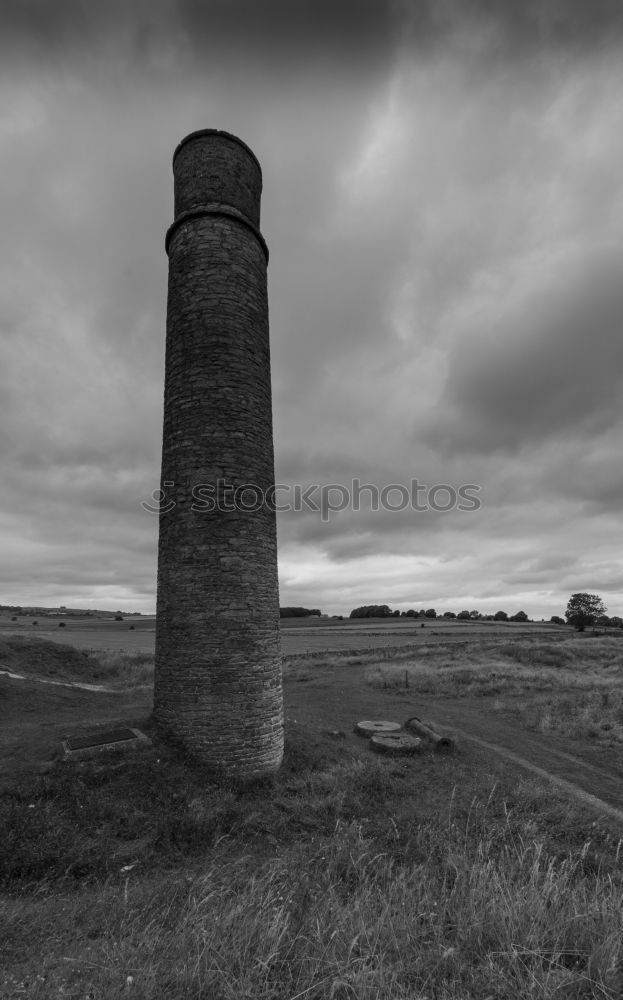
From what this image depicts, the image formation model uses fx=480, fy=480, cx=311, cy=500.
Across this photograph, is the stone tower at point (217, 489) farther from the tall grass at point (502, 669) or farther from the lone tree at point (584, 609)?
the lone tree at point (584, 609)

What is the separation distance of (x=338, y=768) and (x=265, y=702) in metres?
2.68

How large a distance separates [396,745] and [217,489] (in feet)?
29.4

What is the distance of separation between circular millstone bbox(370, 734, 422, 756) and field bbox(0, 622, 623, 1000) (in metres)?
0.70

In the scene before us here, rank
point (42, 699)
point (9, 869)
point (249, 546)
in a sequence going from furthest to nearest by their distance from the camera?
point (42, 699)
point (249, 546)
point (9, 869)

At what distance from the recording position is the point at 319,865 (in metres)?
7.38

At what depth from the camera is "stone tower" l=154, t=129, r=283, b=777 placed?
10.4 meters

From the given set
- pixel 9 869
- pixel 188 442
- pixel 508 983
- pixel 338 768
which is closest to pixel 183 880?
pixel 9 869

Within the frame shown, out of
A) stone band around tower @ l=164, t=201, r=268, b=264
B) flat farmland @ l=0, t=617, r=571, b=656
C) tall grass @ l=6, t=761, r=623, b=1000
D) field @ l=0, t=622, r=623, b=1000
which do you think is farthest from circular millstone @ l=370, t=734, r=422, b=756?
flat farmland @ l=0, t=617, r=571, b=656

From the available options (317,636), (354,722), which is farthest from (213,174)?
(317,636)

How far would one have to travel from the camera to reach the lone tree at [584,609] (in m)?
89.0

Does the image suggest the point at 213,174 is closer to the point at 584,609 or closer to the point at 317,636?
the point at 317,636

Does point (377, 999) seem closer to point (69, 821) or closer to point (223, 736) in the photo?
point (69, 821)

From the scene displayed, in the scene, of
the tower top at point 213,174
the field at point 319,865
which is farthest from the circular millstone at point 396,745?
the tower top at point 213,174

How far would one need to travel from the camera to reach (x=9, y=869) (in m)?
6.67
